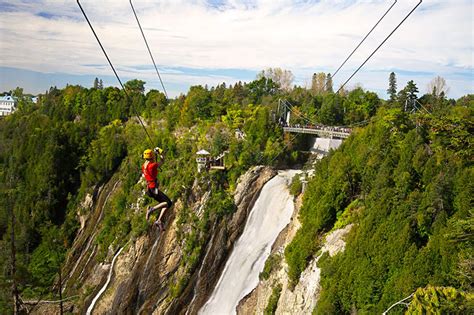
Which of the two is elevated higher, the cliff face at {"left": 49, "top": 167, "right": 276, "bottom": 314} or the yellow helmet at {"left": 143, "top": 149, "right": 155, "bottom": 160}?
the yellow helmet at {"left": 143, "top": 149, "right": 155, "bottom": 160}

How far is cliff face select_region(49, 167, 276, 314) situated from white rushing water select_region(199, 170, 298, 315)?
2.03 feet

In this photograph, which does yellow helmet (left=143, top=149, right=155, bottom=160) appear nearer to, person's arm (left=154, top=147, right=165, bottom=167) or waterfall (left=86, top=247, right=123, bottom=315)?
person's arm (left=154, top=147, right=165, bottom=167)

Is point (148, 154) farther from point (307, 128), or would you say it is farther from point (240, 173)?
point (307, 128)

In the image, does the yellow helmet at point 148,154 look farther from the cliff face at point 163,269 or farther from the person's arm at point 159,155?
the cliff face at point 163,269

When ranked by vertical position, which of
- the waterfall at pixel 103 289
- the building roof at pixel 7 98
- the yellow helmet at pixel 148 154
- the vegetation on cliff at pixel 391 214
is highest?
the building roof at pixel 7 98

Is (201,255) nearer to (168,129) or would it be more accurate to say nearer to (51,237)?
(168,129)

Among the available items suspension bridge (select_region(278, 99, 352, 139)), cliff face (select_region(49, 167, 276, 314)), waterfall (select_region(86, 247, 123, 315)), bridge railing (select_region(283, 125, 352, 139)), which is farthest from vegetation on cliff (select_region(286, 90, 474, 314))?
waterfall (select_region(86, 247, 123, 315))

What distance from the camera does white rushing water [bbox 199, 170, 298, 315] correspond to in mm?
23281

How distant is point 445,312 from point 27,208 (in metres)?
38.7

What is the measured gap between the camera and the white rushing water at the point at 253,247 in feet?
76.4

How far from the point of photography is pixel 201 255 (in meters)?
25.8

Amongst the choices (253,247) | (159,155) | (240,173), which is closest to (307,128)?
(240,173)

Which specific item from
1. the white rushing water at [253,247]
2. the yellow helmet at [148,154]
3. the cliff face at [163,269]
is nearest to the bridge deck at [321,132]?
the cliff face at [163,269]

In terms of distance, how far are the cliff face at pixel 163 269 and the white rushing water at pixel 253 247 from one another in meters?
0.62
